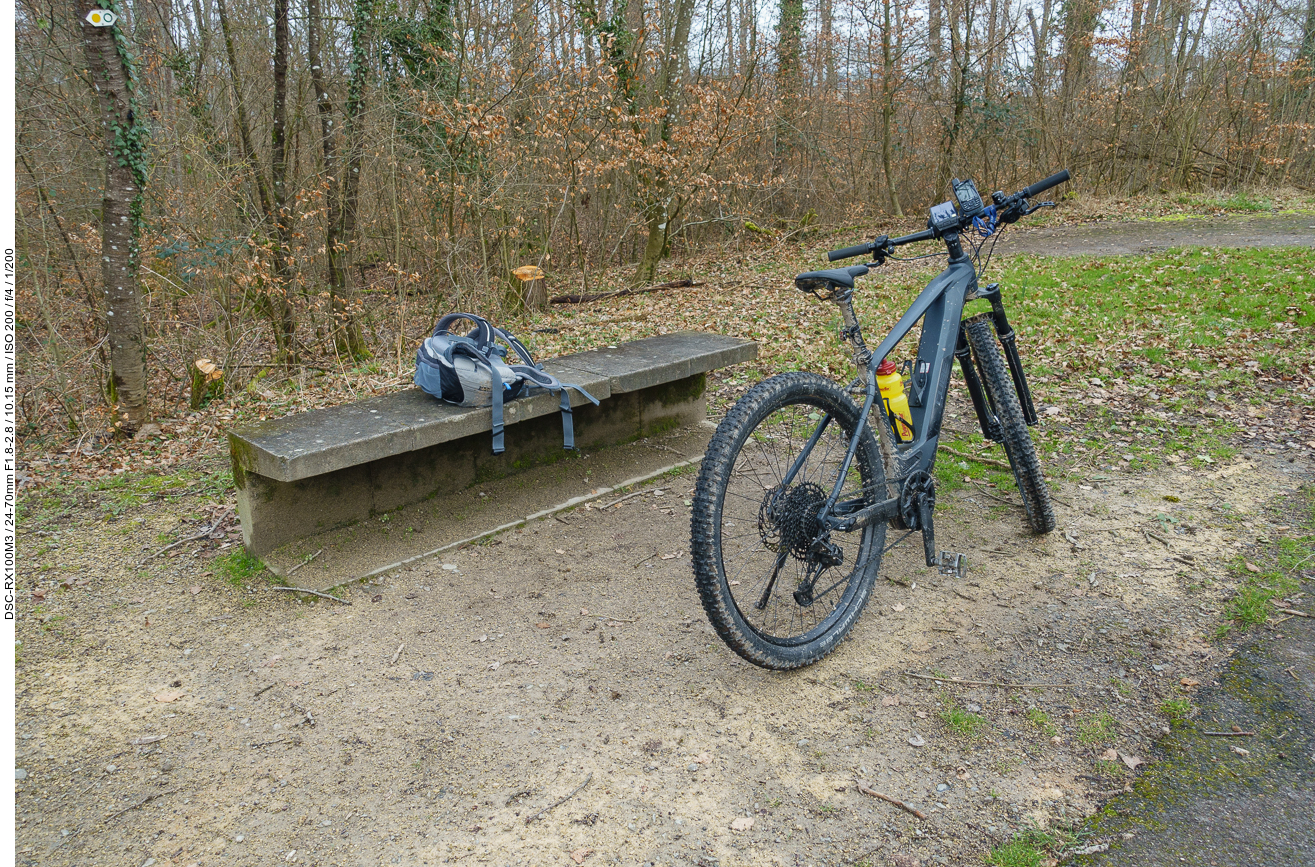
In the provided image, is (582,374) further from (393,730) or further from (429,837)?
(429,837)

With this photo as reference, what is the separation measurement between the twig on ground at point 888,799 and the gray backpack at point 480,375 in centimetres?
210

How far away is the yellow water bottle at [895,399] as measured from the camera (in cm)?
284

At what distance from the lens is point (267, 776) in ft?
7.84

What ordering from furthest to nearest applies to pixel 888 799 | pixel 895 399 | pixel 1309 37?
pixel 1309 37 < pixel 895 399 < pixel 888 799

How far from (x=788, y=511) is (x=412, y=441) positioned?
69.6 inches

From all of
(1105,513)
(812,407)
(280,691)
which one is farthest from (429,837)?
(1105,513)

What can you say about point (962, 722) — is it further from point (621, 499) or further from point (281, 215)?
point (281, 215)

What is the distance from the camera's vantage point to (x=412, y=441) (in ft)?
11.5

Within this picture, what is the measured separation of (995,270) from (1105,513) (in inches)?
293

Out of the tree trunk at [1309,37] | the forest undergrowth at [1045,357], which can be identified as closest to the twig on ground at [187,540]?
the forest undergrowth at [1045,357]

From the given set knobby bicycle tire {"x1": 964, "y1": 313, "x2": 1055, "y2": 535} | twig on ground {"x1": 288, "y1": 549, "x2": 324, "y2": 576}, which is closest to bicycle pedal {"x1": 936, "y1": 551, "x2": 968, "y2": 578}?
knobby bicycle tire {"x1": 964, "y1": 313, "x2": 1055, "y2": 535}

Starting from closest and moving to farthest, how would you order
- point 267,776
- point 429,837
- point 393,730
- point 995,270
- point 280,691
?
point 429,837
point 267,776
point 393,730
point 280,691
point 995,270

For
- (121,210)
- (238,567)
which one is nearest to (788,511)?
(238,567)

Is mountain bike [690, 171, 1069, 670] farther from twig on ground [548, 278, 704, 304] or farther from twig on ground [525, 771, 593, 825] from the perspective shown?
twig on ground [548, 278, 704, 304]
